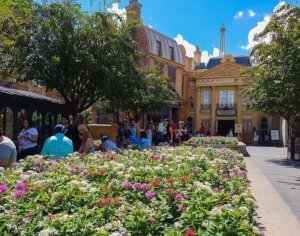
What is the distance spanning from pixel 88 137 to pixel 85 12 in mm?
9011

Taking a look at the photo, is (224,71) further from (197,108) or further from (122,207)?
(122,207)

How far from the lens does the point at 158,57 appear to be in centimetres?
3906

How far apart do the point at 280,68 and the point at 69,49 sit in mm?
7678

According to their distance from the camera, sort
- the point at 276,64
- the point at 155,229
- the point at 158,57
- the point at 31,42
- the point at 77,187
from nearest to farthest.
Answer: the point at 155,229
the point at 77,187
the point at 276,64
the point at 31,42
the point at 158,57

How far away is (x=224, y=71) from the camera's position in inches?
1754

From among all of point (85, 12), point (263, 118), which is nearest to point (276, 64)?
point (85, 12)

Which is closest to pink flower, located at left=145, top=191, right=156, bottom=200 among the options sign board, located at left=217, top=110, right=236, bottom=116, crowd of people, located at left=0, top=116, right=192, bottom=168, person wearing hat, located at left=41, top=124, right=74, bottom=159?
crowd of people, located at left=0, top=116, right=192, bottom=168

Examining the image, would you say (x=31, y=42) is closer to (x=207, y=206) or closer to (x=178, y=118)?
(x=207, y=206)

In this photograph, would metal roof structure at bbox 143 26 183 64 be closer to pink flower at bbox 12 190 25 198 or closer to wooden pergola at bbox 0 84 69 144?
wooden pergola at bbox 0 84 69 144

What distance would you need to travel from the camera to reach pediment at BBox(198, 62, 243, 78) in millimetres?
44034

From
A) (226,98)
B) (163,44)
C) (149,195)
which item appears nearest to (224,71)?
(226,98)

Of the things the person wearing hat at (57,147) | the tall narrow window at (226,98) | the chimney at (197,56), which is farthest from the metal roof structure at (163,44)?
the person wearing hat at (57,147)

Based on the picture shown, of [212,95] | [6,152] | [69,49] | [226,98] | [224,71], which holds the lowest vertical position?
[6,152]

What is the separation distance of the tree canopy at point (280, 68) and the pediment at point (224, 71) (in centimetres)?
2495
